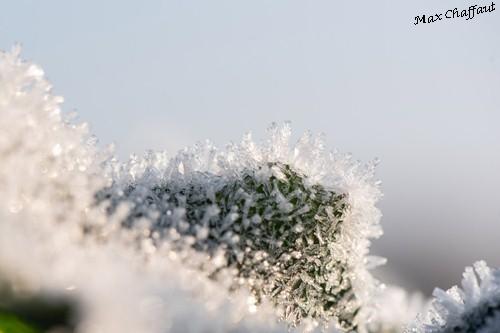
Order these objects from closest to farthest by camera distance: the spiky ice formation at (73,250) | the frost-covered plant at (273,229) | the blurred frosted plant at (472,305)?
the spiky ice formation at (73,250) < the blurred frosted plant at (472,305) < the frost-covered plant at (273,229)

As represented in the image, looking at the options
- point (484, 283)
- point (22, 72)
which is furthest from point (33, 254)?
point (484, 283)

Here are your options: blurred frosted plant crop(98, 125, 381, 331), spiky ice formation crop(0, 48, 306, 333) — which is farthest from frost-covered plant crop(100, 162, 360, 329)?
spiky ice formation crop(0, 48, 306, 333)

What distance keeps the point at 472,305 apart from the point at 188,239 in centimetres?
100

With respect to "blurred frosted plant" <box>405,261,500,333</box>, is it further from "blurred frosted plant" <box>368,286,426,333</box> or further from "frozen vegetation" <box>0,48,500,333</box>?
"blurred frosted plant" <box>368,286,426,333</box>

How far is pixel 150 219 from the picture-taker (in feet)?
9.45

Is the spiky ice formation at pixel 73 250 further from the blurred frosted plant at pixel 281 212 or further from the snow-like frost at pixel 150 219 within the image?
the blurred frosted plant at pixel 281 212

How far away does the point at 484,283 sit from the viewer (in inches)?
101

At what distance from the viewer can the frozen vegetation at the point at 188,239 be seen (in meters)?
1.86

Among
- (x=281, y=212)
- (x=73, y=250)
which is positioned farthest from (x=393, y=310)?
(x=73, y=250)

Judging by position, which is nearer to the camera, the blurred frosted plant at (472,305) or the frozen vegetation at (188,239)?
the frozen vegetation at (188,239)

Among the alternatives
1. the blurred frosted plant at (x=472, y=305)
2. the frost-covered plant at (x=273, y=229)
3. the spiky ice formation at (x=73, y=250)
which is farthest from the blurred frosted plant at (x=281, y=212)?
the blurred frosted plant at (x=472, y=305)

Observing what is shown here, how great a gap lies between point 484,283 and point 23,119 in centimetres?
171

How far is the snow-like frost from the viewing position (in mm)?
1886

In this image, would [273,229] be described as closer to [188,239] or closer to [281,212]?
[281,212]
